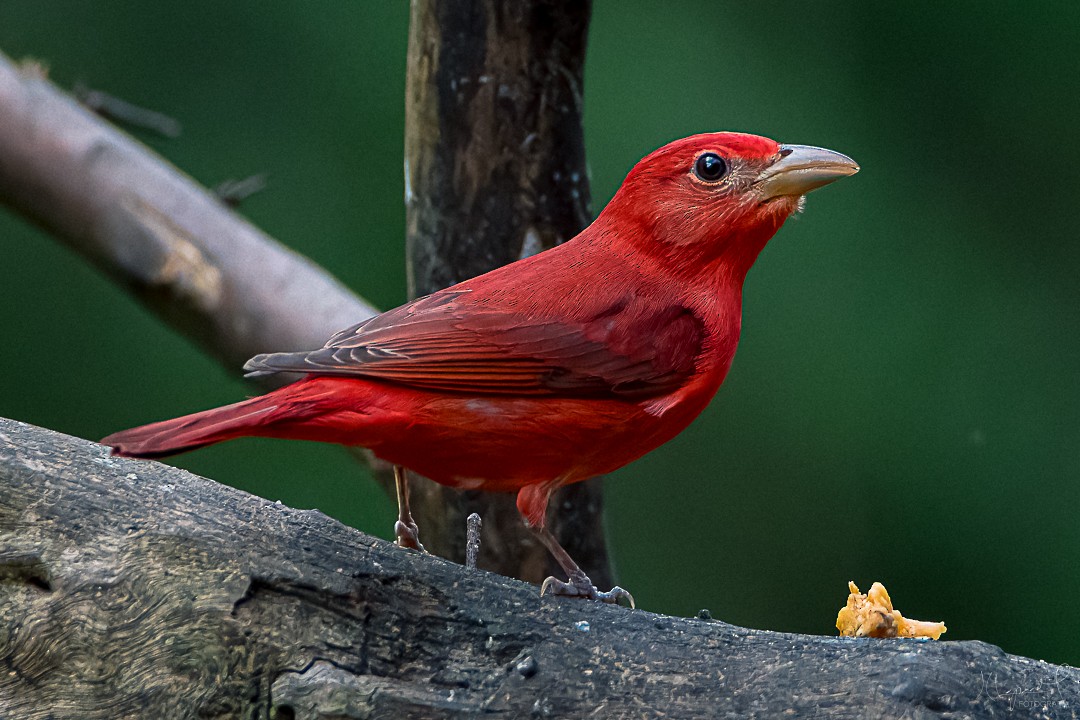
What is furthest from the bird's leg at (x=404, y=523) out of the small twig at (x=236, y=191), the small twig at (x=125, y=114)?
the small twig at (x=125, y=114)

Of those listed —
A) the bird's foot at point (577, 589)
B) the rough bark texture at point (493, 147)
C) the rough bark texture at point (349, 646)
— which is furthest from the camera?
the rough bark texture at point (493, 147)

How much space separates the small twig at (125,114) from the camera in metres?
3.62

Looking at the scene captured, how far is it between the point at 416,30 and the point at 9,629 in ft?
4.89

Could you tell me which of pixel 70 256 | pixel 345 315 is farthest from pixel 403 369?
pixel 70 256

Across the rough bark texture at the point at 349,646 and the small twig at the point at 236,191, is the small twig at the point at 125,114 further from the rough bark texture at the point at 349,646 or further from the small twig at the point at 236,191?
the rough bark texture at the point at 349,646

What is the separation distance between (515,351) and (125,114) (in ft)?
7.60

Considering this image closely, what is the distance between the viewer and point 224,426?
1.62 meters

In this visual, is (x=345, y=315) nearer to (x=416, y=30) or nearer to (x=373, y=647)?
(x=416, y=30)

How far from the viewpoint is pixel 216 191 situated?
3656mm

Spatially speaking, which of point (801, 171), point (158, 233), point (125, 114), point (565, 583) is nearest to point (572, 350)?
point (565, 583)

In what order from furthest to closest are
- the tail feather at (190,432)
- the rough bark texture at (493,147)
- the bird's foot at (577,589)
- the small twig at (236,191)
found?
1. the small twig at (236,191)
2. the rough bark texture at (493,147)
3. the bird's foot at (577,589)
4. the tail feather at (190,432)

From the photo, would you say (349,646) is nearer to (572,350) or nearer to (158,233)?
(572,350)

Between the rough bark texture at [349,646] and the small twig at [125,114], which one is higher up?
the small twig at [125,114]

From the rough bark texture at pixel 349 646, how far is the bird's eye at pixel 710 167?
733 mm
